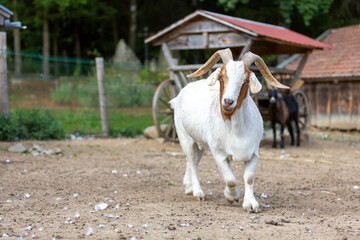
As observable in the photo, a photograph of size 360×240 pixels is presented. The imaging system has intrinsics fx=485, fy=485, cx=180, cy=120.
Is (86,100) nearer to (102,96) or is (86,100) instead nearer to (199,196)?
(102,96)

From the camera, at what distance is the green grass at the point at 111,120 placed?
534 inches

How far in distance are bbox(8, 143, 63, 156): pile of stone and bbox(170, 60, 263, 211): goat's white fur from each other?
4.26 meters

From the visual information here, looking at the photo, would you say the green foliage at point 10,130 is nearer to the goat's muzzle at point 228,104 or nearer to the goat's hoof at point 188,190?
the goat's hoof at point 188,190

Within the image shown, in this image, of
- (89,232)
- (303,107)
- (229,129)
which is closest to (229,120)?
(229,129)

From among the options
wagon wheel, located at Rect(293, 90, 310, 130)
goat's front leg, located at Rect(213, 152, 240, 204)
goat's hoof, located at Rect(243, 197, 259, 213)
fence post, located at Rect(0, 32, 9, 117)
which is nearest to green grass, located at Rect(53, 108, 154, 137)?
fence post, located at Rect(0, 32, 9, 117)

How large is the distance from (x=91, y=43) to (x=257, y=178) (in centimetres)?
2669

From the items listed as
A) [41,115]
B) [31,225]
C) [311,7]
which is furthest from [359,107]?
[31,225]

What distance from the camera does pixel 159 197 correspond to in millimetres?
6266

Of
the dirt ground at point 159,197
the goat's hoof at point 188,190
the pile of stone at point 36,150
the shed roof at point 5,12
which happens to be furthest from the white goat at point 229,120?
the shed roof at point 5,12

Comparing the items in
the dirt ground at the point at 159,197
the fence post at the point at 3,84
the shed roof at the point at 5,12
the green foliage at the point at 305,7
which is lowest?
the dirt ground at the point at 159,197

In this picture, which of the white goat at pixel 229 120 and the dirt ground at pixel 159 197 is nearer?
the dirt ground at pixel 159 197

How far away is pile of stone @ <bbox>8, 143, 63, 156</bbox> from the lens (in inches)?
371

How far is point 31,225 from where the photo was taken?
4.79 meters

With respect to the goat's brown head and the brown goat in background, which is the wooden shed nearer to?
the brown goat in background
